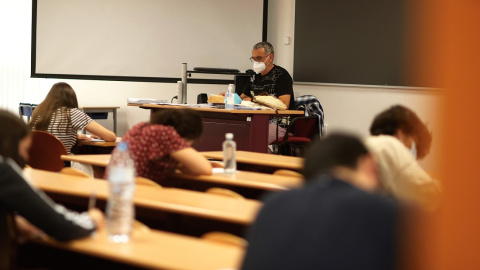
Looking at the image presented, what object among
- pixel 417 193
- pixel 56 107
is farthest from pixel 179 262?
pixel 56 107

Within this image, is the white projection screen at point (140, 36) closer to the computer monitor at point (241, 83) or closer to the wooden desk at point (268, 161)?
the computer monitor at point (241, 83)

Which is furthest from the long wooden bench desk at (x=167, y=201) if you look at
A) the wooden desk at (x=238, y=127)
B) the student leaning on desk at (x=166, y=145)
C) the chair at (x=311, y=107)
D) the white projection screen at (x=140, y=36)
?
the white projection screen at (x=140, y=36)

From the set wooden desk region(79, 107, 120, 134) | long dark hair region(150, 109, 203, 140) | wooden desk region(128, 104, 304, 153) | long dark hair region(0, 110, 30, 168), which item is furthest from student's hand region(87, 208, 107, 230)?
wooden desk region(79, 107, 120, 134)

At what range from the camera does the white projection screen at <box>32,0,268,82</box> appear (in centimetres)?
824

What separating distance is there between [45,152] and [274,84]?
2.86 metres

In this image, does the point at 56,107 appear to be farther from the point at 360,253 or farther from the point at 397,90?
the point at 360,253

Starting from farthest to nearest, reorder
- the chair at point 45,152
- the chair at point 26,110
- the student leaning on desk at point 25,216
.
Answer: the chair at point 26,110 < the chair at point 45,152 < the student leaning on desk at point 25,216

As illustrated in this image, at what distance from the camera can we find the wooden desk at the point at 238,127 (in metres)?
5.90

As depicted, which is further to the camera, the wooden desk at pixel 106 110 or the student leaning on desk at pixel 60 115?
the wooden desk at pixel 106 110

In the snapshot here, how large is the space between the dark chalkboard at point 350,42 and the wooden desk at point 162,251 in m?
4.92

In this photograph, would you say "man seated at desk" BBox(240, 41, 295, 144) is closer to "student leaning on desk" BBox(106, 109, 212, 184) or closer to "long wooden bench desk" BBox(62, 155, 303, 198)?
"long wooden bench desk" BBox(62, 155, 303, 198)

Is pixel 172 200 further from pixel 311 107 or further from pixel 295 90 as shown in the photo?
pixel 295 90

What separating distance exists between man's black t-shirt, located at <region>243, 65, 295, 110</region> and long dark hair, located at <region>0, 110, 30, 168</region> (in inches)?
181

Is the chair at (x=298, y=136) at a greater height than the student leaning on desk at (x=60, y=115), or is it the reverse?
the student leaning on desk at (x=60, y=115)
